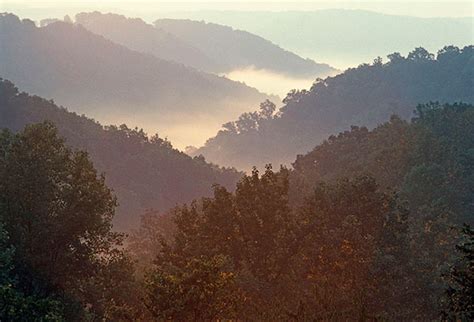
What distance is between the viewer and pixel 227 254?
36.8 meters

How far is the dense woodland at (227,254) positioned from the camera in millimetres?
24547

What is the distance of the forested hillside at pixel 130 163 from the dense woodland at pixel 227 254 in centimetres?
6358

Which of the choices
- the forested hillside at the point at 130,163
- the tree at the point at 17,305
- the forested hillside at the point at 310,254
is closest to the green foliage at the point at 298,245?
the forested hillside at the point at 310,254

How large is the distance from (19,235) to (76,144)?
3765 inches

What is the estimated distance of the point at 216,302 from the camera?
24625 mm

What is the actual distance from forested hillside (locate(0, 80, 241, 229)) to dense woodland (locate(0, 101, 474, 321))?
63.6 metres

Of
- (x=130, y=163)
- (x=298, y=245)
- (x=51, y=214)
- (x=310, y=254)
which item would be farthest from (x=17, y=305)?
(x=130, y=163)

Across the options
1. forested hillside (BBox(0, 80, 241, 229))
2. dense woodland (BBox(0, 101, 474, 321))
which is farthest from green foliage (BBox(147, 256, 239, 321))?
forested hillside (BBox(0, 80, 241, 229))

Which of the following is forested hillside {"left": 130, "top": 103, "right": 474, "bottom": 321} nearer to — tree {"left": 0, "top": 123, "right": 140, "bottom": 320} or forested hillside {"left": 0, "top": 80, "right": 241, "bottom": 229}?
tree {"left": 0, "top": 123, "right": 140, "bottom": 320}

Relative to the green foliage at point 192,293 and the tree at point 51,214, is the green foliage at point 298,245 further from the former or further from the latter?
the green foliage at point 192,293

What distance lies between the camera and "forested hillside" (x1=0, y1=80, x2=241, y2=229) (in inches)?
4683

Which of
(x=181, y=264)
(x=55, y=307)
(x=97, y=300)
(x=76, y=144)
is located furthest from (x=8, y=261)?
(x=76, y=144)

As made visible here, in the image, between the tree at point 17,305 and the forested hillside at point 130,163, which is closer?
the tree at point 17,305

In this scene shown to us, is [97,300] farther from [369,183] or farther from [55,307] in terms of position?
[369,183]
